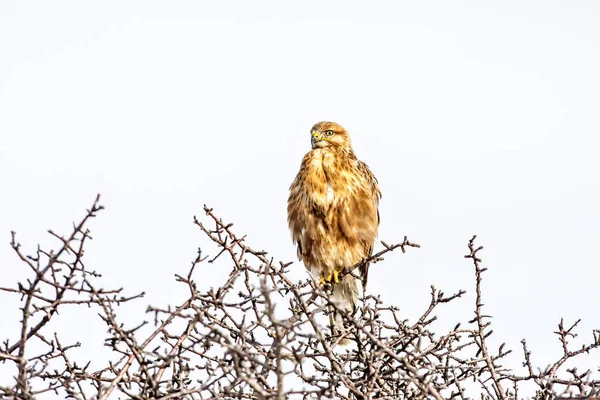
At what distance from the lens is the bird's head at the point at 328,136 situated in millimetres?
7707

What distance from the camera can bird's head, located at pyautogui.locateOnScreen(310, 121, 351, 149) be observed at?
7707 millimetres

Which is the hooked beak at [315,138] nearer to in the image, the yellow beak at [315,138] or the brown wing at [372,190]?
the yellow beak at [315,138]

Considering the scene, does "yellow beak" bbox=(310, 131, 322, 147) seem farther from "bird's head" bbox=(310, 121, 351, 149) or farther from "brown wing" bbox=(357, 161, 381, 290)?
"brown wing" bbox=(357, 161, 381, 290)

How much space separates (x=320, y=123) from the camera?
7.96m

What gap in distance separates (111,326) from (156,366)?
0.24m

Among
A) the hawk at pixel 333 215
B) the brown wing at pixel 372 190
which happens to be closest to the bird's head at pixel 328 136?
the hawk at pixel 333 215

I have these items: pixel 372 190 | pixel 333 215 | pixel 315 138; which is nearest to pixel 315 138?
pixel 315 138

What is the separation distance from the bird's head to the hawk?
0.54 ft

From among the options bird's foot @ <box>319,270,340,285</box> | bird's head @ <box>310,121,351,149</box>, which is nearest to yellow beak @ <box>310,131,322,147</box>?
bird's head @ <box>310,121,351,149</box>

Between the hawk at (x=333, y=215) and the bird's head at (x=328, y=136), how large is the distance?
17 centimetres

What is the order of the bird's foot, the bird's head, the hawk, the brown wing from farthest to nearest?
the bird's head → the brown wing → the bird's foot → the hawk

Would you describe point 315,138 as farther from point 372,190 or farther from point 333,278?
point 333,278

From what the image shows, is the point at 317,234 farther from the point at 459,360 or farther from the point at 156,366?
the point at 156,366

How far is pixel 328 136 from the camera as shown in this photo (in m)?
7.75
